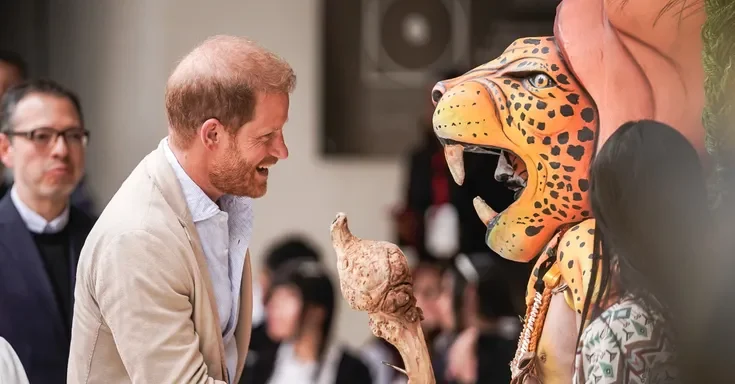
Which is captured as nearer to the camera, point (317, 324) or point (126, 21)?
point (317, 324)

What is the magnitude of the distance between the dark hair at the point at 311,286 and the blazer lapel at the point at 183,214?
6.95 ft

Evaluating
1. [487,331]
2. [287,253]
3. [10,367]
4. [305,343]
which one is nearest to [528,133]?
[10,367]

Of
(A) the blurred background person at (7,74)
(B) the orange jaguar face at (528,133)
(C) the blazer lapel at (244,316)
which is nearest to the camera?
(B) the orange jaguar face at (528,133)

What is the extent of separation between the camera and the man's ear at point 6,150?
313 cm

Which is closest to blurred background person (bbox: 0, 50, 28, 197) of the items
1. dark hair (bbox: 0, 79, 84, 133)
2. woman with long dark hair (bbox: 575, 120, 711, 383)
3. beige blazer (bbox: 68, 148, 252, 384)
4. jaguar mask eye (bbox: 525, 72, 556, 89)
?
dark hair (bbox: 0, 79, 84, 133)

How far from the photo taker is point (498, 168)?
229 centimetres

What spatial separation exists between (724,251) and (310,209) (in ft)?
15.3

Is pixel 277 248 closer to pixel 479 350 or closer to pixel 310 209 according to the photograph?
pixel 310 209

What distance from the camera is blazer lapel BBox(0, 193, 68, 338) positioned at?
2.95 metres

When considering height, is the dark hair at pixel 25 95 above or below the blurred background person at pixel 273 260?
above

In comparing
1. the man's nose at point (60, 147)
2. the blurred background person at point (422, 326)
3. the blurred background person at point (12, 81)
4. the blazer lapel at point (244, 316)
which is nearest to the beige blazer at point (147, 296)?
the blazer lapel at point (244, 316)

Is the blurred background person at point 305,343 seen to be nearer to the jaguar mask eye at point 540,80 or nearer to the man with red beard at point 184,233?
the man with red beard at point 184,233

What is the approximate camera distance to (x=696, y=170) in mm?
1836

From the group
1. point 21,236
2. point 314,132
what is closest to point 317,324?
point 21,236
